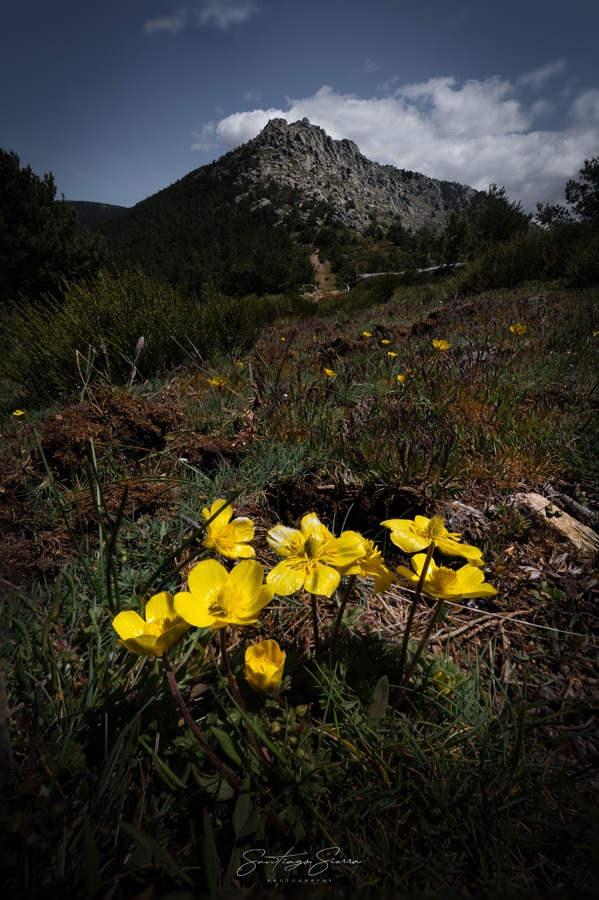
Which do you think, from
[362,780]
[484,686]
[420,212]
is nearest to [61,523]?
[362,780]

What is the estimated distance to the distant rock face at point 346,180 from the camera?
3238 inches

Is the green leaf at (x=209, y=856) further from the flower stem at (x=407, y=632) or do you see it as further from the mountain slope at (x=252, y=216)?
the mountain slope at (x=252, y=216)

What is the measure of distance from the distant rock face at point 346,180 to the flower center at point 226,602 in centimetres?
8921

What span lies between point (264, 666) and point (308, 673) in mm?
190

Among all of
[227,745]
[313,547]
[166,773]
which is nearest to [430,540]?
[313,547]

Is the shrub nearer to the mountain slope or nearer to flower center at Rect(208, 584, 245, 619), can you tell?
flower center at Rect(208, 584, 245, 619)

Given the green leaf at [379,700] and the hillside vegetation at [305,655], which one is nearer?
the hillside vegetation at [305,655]

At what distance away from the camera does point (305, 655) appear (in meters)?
1.04

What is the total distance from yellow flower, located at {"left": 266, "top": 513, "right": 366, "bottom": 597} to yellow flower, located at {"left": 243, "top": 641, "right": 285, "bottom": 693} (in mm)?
170

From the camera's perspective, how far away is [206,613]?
72 cm

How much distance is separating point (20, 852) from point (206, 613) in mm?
426

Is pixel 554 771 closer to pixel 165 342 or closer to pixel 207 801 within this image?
pixel 207 801

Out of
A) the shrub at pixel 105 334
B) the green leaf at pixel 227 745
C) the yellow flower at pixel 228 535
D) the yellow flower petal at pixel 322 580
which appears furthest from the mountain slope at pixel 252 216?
the green leaf at pixel 227 745

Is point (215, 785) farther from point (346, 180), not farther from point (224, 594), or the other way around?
point (346, 180)
